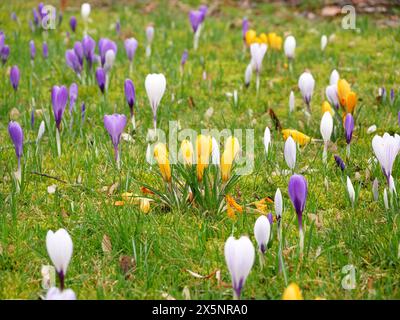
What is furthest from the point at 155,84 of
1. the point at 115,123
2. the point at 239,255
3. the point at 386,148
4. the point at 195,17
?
the point at 195,17

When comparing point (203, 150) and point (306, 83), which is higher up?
point (306, 83)

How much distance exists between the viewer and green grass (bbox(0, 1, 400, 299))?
2.60m

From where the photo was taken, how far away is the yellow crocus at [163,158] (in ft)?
9.56

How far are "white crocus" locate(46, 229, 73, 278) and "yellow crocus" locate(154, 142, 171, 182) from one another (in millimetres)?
819

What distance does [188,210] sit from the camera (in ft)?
10.2

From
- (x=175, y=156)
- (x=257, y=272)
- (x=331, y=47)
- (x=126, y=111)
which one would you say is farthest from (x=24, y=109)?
(x=331, y=47)

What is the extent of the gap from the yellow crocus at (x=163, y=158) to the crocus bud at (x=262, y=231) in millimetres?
631

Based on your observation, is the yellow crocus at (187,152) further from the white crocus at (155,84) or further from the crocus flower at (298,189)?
the white crocus at (155,84)

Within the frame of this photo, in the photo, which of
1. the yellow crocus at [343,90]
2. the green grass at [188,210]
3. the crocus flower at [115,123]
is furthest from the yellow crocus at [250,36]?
the crocus flower at [115,123]

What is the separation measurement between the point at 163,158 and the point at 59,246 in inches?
33.9

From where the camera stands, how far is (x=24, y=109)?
15.3 ft

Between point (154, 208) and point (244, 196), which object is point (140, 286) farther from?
point (244, 196)

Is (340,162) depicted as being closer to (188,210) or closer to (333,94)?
(333,94)
